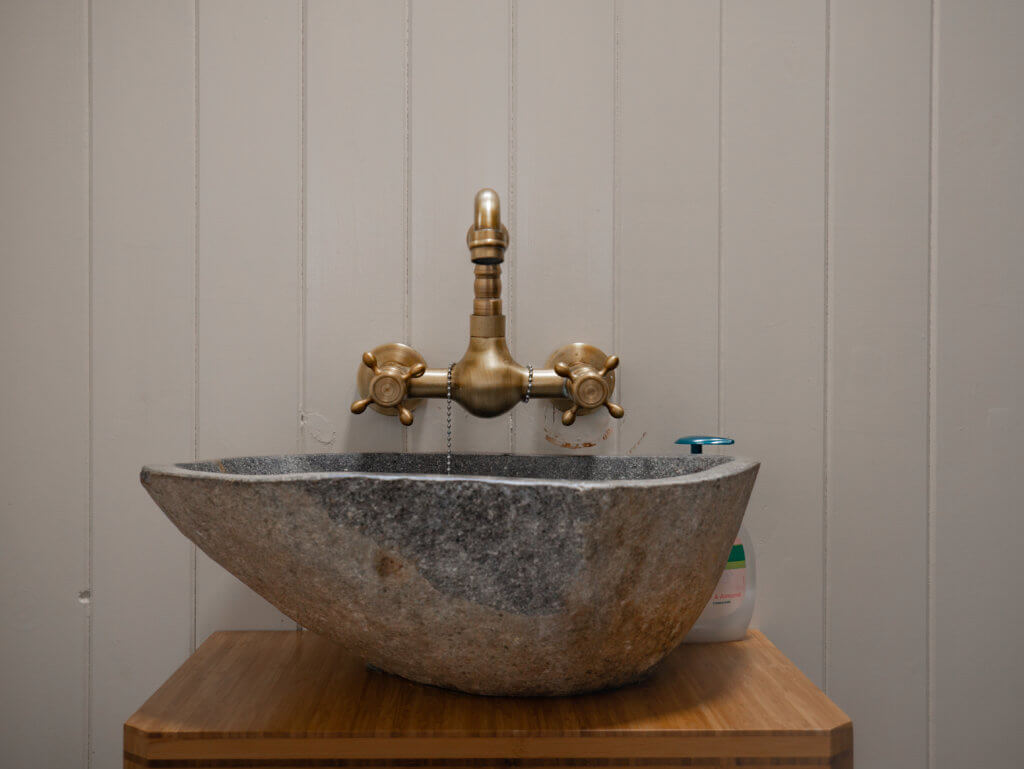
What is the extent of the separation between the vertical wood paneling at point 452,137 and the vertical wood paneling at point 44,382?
1.40 feet

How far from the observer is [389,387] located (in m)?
0.79

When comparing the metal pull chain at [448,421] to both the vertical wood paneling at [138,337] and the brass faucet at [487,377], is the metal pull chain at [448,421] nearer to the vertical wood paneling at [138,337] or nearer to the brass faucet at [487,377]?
the brass faucet at [487,377]

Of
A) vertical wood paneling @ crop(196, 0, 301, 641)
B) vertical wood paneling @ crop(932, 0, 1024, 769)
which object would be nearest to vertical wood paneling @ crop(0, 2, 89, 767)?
vertical wood paneling @ crop(196, 0, 301, 641)

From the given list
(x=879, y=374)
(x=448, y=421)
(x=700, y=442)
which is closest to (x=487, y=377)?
(x=448, y=421)

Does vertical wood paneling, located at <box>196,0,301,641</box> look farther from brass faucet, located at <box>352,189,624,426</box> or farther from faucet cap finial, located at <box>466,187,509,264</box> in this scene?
faucet cap finial, located at <box>466,187,509,264</box>

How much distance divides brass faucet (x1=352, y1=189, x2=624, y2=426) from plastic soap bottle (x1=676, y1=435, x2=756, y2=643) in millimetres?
132

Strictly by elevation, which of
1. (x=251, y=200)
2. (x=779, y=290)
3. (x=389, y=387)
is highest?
(x=251, y=200)

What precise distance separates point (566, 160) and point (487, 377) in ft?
1.02

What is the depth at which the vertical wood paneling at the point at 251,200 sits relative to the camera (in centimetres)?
89

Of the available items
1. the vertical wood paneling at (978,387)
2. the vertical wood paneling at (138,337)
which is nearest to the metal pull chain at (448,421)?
the vertical wood paneling at (138,337)

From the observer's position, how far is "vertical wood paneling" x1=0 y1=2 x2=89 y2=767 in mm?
874

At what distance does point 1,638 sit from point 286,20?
86 centimetres

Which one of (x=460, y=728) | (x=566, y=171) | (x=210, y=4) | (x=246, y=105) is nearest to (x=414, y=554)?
(x=460, y=728)

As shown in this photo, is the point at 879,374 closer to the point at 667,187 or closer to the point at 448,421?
the point at 667,187
